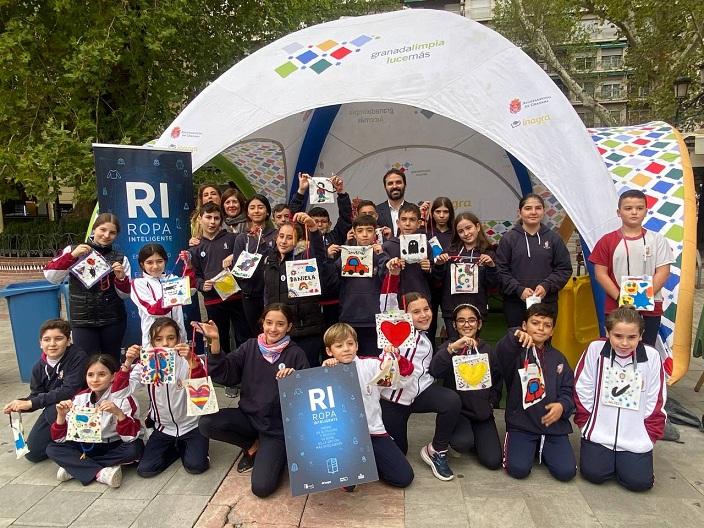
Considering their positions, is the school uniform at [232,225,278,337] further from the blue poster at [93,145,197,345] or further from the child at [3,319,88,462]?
the child at [3,319,88,462]

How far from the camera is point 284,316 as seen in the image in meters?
3.33

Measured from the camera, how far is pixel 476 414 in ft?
11.5

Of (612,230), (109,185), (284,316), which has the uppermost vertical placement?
(109,185)

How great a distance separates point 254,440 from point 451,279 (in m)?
1.90

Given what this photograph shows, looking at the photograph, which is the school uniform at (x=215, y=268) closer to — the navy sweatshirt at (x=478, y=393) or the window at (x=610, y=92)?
the navy sweatshirt at (x=478, y=393)

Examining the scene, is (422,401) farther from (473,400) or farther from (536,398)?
(536,398)

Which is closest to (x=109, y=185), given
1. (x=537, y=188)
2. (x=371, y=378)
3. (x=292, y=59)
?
(x=292, y=59)

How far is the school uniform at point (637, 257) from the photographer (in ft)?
12.2

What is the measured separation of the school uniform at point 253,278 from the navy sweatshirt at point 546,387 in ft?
6.66

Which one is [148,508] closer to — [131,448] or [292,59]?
[131,448]

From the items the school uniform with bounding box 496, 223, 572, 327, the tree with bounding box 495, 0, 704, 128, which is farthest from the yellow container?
the tree with bounding box 495, 0, 704, 128

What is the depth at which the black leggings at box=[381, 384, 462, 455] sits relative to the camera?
10.9ft

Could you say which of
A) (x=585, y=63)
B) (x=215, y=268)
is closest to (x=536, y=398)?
(x=215, y=268)

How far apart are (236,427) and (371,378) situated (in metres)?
0.95
